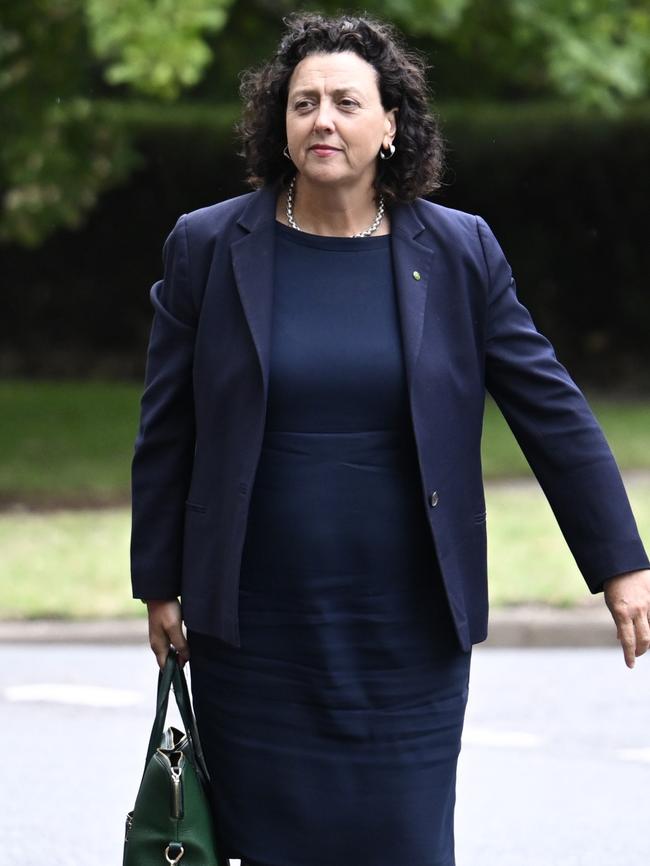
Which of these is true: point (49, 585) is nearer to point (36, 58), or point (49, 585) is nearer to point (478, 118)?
point (36, 58)

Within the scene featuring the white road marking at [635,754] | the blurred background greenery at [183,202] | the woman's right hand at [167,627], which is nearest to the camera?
the woman's right hand at [167,627]

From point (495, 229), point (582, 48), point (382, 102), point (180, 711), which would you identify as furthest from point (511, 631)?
point (495, 229)

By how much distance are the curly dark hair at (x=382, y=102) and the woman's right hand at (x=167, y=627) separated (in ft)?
2.70

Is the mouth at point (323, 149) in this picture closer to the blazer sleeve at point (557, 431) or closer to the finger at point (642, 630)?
the blazer sleeve at point (557, 431)

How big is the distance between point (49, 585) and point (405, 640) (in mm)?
6199

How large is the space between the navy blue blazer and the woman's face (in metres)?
0.14

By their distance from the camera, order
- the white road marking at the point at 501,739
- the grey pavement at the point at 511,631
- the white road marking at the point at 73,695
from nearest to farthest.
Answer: the white road marking at the point at 501,739 < the white road marking at the point at 73,695 < the grey pavement at the point at 511,631

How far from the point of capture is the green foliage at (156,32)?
12094 mm

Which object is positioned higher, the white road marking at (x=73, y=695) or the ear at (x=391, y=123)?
the ear at (x=391, y=123)

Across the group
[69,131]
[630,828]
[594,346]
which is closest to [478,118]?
[594,346]

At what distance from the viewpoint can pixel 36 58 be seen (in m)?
15.1

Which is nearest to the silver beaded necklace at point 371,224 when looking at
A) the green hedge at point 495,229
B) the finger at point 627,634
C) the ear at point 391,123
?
the ear at point 391,123

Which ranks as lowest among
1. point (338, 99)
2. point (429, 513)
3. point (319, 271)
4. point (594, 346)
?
point (429, 513)

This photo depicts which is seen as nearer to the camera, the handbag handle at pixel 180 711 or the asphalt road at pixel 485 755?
the handbag handle at pixel 180 711
